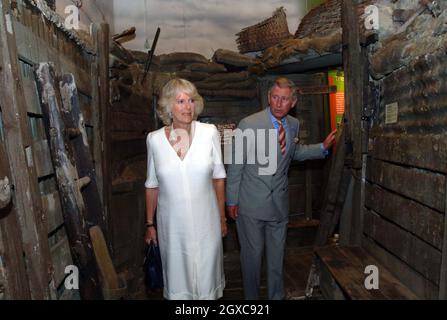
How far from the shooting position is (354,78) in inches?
Answer: 138

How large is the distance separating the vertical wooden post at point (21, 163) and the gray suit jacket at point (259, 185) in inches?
76.1

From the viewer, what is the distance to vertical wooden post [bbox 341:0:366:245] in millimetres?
3412

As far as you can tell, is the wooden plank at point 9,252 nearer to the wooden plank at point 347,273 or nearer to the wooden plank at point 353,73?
the wooden plank at point 347,273

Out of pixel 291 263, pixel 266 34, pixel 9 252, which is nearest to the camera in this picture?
pixel 9 252

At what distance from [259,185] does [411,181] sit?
124cm

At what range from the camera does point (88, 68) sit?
3.50 m

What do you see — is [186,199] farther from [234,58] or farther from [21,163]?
[234,58]

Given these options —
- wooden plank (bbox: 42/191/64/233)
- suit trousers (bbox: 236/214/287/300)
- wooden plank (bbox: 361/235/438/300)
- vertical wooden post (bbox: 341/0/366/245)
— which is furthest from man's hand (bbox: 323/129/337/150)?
wooden plank (bbox: 42/191/64/233)

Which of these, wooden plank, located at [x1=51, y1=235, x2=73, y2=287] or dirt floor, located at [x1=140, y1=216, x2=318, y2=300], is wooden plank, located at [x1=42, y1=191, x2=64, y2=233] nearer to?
wooden plank, located at [x1=51, y1=235, x2=73, y2=287]

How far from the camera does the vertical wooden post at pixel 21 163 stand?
5.28 feet

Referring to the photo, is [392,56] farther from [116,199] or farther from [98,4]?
[98,4]

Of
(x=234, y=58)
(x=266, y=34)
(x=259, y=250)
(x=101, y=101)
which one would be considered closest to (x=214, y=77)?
(x=234, y=58)

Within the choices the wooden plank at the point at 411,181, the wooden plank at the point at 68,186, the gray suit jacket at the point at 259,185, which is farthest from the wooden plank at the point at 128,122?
the wooden plank at the point at 411,181
